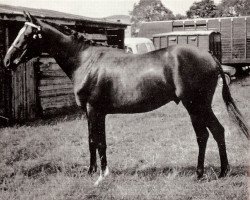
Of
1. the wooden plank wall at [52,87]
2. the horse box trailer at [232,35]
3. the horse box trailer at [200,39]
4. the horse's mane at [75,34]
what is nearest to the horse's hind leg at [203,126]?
the horse's mane at [75,34]

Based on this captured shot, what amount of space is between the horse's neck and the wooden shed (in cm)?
397

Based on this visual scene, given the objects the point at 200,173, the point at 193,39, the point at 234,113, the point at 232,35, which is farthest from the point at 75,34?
the point at 232,35

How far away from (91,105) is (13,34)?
675 centimetres

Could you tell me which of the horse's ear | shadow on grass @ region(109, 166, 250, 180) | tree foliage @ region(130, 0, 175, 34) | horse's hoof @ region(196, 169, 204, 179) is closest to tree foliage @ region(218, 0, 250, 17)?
tree foliage @ region(130, 0, 175, 34)

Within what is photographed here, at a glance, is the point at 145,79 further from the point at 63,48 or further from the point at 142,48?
the point at 142,48

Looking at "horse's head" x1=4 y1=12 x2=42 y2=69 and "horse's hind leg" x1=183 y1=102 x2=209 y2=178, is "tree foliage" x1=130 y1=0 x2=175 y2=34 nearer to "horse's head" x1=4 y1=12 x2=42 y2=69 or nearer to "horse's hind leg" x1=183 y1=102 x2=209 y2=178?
"horse's head" x1=4 y1=12 x2=42 y2=69

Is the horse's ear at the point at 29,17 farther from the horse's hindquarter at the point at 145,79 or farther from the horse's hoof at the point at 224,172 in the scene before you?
the horse's hoof at the point at 224,172

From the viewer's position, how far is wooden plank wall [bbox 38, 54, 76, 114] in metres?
11.8

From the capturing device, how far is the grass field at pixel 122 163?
480cm

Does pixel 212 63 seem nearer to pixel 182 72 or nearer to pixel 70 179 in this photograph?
pixel 182 72

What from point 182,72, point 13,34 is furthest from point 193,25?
point 182,72

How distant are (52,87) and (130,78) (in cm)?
733

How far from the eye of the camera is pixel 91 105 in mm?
5367

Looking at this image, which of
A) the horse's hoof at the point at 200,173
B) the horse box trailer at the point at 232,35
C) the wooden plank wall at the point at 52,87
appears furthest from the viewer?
the horse box trailer at the point at 232,35
